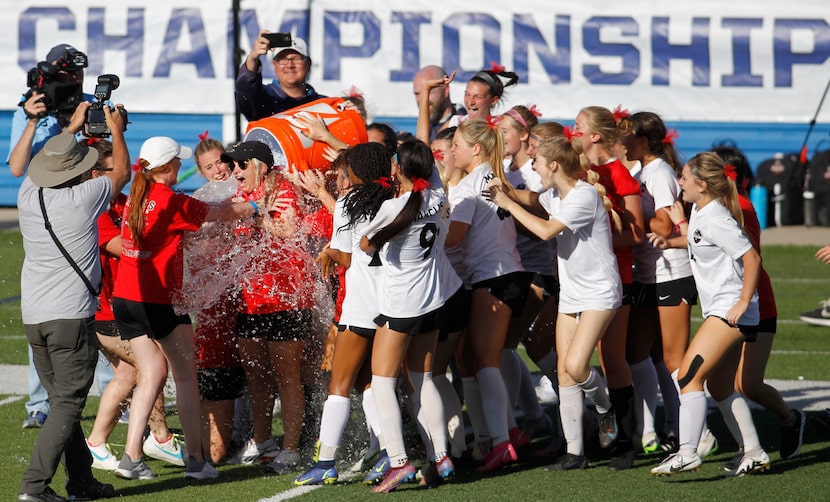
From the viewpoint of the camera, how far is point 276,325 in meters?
6.07

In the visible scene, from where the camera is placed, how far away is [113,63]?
18.2 metres

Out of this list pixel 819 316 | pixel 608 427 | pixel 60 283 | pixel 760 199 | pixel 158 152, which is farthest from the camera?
pixel 760 199

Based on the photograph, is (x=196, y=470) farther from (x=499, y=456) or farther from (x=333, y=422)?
(x=499, y=456)

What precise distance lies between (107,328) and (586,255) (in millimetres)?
2643

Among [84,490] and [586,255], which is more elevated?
[586,255]

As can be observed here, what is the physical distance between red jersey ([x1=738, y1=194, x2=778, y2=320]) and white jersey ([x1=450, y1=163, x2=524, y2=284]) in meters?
1.22

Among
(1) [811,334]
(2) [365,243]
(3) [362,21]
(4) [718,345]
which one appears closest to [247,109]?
(2) [365,243]

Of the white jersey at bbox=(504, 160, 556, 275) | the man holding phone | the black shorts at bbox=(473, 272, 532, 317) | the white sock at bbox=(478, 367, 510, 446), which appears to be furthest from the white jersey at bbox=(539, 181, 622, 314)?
the man holding phone

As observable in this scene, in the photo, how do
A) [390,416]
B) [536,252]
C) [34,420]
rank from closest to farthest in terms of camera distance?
[390,416], [536,252], [34,420]

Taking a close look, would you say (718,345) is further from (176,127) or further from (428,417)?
(176,127)

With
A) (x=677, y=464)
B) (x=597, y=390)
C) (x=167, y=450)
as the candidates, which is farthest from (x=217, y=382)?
(x=677, y=464)

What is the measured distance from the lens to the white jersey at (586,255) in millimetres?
5770

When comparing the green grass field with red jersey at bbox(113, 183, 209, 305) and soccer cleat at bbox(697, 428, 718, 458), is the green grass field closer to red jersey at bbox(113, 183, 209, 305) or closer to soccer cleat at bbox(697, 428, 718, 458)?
soccer cleat at bbox(697, 428, 718, 458)

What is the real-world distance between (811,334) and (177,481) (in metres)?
6.57
